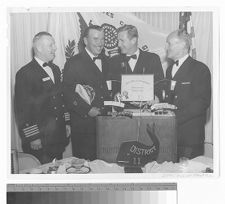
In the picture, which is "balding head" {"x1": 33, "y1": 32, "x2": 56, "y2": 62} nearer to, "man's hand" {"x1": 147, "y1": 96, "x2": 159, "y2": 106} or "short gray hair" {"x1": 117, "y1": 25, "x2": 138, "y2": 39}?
"short gray hair" {"x1": 117, "y1": 25, "x2": 138, "y2": 39}

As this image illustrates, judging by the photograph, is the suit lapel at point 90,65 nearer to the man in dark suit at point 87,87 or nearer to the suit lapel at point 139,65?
the man in dark suit at point 87,87

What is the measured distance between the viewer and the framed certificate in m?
1.26

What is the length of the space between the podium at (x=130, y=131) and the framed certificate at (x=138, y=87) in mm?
74

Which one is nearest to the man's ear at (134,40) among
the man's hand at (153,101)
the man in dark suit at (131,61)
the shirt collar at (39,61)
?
the man in dark suit at (131,61)

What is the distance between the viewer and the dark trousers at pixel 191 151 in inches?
49.7

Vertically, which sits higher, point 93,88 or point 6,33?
point 6,33

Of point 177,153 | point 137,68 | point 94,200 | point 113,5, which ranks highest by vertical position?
point 113,5

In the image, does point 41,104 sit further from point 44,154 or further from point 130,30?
point 130,30

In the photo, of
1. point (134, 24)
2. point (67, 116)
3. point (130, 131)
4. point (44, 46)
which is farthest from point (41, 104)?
point (134, 24)

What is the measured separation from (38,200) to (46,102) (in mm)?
349

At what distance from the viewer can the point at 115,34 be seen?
4.12ft
